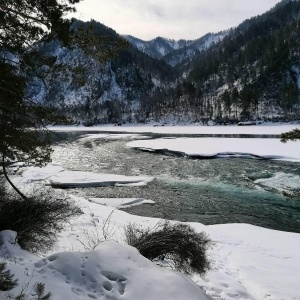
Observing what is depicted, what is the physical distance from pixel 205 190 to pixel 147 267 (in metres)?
16.9

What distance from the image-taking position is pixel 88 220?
46.5 feet

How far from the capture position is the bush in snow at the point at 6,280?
5248mm

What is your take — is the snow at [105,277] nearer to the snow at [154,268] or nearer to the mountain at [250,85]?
the snow at [154,268]

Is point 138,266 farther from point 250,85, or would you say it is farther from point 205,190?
point 250,85

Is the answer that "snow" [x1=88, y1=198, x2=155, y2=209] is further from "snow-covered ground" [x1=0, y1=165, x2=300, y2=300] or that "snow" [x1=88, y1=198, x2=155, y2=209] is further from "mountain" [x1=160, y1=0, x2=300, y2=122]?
"mountain" [x1=160, y1=0, x2=300, y2=122]

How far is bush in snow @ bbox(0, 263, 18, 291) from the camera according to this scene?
5.25 m

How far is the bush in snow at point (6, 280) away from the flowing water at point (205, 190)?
4.89 m

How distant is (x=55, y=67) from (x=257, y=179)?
21.4 m

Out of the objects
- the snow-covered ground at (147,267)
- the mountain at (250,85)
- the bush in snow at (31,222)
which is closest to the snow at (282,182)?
the snow-covered ground at (147,267)

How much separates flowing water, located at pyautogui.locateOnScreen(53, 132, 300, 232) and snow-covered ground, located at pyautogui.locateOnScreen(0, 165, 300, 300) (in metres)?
2.31

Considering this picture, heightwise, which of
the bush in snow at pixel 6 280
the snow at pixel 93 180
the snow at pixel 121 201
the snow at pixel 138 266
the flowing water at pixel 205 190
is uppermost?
the bush in snow at pixel 6 280

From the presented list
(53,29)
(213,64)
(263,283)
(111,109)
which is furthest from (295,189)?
(213,64)

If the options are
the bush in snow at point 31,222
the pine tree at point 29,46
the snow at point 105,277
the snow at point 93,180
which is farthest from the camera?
the snow at point 93,180

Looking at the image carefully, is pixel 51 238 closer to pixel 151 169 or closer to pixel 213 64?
pixel 151 169
